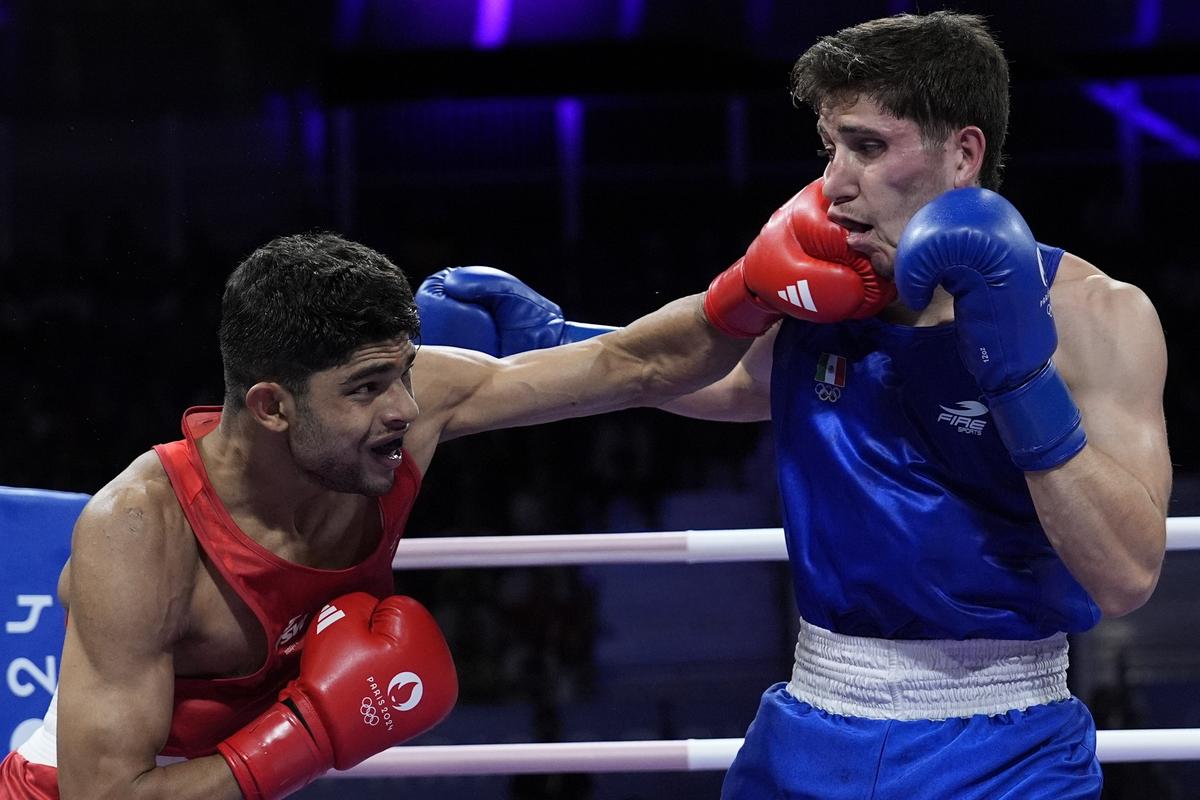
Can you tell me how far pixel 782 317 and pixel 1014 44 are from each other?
7.28 m

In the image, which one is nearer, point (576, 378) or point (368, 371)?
point (368, 371)

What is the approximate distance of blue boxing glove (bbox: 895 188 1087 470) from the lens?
1.63 meters

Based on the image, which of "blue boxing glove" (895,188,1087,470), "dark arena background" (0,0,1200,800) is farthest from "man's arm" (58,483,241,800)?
"dark arena background" (0,0,1200,800)

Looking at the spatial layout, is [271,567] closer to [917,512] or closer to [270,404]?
[270,404]

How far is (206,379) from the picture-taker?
7.93 m

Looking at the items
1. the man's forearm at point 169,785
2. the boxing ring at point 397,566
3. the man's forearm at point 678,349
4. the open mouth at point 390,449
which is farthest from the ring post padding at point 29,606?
the man's forearm at point 678,349

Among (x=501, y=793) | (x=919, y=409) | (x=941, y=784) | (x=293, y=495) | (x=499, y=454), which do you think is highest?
(x=919, y=409)

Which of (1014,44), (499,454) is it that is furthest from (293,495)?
(1014,44)

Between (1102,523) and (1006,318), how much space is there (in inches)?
11.0

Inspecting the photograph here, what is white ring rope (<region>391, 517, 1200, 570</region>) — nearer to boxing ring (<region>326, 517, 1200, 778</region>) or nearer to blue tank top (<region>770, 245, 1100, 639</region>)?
boxing ring (<region>326, 517, 1200, 778</region>)

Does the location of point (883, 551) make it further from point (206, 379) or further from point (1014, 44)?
point (1014, 44)

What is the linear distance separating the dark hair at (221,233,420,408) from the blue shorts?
0.82 meters

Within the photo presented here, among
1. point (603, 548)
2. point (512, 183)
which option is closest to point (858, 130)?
point (603, 548)

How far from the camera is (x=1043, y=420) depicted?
1.63 meters
